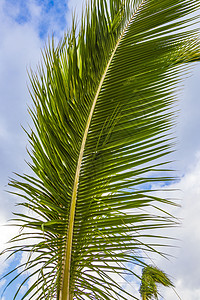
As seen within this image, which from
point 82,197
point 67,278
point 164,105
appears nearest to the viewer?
point 67,278

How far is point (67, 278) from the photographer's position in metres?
1.15

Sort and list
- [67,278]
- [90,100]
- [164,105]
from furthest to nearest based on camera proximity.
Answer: [90,100] < [164,105] < [67,278]

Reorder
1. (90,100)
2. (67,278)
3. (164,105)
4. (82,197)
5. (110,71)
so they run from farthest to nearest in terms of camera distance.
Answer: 1. (110,71)
2. (90,100)
3. (164,105)
4. (82,197)
5. (67,278)

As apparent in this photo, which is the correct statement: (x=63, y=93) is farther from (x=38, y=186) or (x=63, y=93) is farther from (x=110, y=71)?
(x=38, y=186)

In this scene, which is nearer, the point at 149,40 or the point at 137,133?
the point at 137,133

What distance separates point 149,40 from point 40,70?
635 millimetres

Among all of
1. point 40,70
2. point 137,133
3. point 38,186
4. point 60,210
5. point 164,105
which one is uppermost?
point 40,70

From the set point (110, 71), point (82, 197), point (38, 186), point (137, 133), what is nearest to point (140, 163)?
point (137, 133)

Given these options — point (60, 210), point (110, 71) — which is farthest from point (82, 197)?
point (110, 71)

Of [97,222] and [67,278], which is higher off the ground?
[97,222]

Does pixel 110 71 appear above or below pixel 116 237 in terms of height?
above

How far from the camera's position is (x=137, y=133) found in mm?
1291

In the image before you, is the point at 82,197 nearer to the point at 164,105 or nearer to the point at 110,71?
the point at 164,105

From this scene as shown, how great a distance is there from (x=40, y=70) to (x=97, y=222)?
0.90 meters
